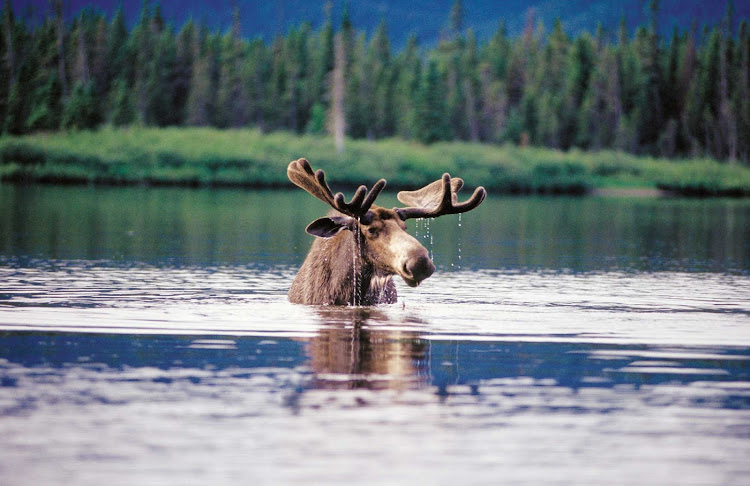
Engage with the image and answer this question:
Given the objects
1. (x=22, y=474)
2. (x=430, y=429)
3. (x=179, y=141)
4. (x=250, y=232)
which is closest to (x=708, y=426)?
(x=430, y=429)

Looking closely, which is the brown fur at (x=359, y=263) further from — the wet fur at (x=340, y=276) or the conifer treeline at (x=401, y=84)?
the conifer treeline at (x=401, y=84)

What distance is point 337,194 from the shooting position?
15312mm

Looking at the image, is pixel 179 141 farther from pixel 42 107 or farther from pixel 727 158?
pixel 727 158

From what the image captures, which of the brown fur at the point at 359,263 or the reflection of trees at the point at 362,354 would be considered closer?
the reflection of trees at the point at 362,354

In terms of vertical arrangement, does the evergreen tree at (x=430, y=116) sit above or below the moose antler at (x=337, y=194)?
above

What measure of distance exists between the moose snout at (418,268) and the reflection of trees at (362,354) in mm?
741

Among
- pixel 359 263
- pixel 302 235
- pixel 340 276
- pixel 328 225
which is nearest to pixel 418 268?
pixel 359 263

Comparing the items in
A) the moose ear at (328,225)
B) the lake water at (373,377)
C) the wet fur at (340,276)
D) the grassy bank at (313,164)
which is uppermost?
the grassy bank at (313,164)

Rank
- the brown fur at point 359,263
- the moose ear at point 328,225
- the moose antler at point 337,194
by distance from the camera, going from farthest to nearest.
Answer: the moose ear at point 328,225, the moose antler at point 337,194, the brown fur at point 359,263

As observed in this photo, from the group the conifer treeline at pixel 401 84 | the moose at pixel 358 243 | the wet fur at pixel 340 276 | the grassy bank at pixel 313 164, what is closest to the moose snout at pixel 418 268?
the moose at pixel 358 243

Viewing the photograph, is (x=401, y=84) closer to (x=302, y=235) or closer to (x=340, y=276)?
(x=302, y=235)

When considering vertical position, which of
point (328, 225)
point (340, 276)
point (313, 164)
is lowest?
point (340, 276)

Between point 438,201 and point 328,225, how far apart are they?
1889 millimetres

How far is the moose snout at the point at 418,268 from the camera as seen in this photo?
14117 mm
